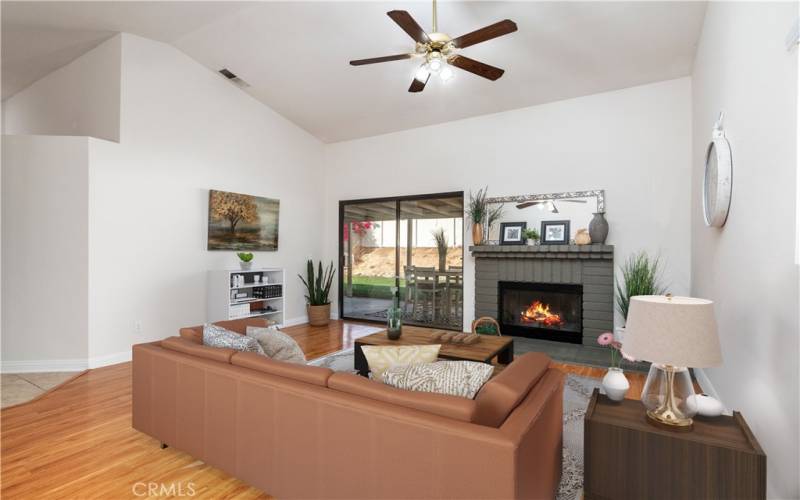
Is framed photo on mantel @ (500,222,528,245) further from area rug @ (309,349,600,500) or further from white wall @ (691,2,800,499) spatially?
white wall @ (691,2,800,499)

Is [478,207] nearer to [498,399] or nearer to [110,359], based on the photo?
[498,399]

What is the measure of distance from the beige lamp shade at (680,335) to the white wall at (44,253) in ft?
16.8

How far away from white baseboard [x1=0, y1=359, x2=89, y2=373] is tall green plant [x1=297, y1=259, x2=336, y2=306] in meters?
3.14

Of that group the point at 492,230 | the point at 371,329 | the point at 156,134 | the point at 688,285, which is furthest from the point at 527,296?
the point at 156,134

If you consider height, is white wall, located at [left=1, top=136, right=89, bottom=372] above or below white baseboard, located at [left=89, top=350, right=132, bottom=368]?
above

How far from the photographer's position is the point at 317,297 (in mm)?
6707

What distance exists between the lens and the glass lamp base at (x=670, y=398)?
1697 millimetres

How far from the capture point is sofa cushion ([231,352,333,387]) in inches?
72.3

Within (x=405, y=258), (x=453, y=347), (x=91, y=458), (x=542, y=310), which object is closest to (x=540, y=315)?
(x=542, y=310)

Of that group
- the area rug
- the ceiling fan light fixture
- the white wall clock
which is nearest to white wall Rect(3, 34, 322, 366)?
the area rug

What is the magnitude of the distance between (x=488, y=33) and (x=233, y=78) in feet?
13.6

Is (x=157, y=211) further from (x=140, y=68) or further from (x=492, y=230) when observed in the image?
(x=492, y=230)

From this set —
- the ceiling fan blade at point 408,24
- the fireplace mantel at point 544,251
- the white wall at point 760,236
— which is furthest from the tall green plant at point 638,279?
the ceiling fan blade at point 408,24

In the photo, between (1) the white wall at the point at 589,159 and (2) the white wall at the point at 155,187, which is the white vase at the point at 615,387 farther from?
(2) the white wall at the point at 155,187
